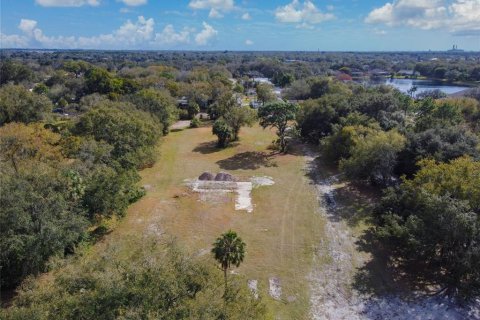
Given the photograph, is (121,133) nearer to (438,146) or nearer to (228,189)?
(228,189)

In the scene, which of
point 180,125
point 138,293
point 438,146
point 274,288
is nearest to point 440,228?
point 274,288

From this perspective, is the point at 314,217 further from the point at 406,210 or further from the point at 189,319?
the point at 189,319

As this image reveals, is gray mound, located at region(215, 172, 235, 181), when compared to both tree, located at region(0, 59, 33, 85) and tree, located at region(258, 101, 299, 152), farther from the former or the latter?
tree, located at region(0, 59, 33, 85)

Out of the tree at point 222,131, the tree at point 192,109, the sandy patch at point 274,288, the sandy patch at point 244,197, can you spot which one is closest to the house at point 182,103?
the tree at point 192,109

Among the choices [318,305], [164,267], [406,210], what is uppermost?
[164,267]

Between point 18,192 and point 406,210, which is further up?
point 18,192

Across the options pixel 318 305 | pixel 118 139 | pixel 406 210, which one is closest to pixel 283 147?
pixel 118 139

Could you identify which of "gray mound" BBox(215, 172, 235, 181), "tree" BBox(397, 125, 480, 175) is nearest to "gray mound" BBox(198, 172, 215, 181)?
"gray mound" BBox(215, 172, 235, 181)
